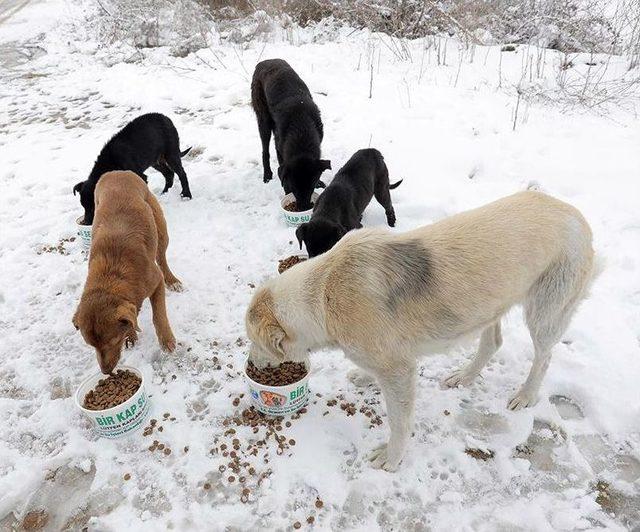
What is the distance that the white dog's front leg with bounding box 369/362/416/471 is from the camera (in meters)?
2.56

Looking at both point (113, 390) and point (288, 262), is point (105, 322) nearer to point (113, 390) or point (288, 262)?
→ point (113, 390)

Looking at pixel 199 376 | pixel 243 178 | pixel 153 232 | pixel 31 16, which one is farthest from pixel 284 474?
pixel 31 16

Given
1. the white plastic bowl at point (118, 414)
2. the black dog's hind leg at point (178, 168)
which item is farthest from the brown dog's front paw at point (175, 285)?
the black dog's hind leg at point (178, 168)

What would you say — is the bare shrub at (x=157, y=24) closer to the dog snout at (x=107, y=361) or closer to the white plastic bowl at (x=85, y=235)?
the white plastic bowl at (x=85, y=235)

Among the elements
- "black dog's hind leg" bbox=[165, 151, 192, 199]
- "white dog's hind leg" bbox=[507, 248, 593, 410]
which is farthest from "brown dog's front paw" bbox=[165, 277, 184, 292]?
"white dog's hind leg" bbox=[507, 248, 593, 410]

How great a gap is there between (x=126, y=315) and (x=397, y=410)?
1841 millimetres

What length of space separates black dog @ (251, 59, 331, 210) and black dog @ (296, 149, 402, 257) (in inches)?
19.2

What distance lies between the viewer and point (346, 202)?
441cm

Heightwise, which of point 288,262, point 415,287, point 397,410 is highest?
point 415,287

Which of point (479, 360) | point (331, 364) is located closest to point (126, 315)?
point (331, 364)

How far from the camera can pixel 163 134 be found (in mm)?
5648

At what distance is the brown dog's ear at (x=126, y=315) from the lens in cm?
294

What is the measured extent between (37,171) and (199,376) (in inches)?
190

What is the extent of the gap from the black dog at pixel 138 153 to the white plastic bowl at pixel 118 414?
247cm
